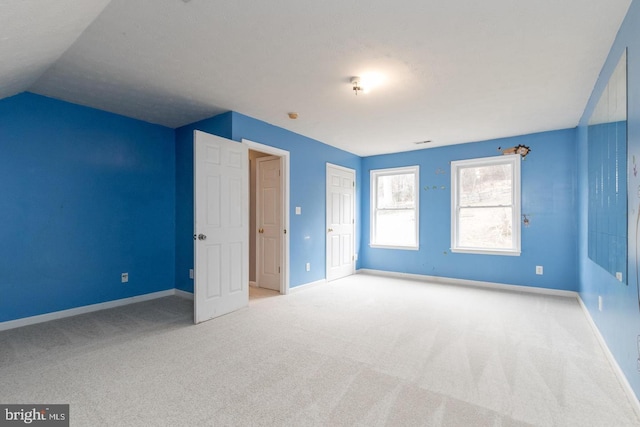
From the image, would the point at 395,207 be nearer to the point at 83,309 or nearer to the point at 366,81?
the point at 366,81

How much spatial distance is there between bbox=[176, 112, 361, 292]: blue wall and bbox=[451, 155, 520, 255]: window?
2.37 m

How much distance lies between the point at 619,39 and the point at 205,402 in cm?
381

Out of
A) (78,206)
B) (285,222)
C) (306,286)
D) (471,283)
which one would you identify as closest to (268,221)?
(285,222)

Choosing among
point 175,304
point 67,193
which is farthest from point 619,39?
point 67,193

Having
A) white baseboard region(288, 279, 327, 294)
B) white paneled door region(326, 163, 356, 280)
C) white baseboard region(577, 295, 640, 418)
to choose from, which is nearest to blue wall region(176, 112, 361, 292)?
white baseboard region(288, 279, 327, 294)

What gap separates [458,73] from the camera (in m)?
2.84

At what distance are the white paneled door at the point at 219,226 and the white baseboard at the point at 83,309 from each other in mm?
1100

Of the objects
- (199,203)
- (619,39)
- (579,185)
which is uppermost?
(619,39)

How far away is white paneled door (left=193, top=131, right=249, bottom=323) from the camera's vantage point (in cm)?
337

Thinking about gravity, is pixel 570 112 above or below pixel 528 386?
above

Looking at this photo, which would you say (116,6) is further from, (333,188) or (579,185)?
(579,185)

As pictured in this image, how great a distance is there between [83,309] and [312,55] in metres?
3.95

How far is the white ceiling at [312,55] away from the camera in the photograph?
1972 mm

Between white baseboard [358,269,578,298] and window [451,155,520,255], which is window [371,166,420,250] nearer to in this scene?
white baseboard [358,269,578,298]
